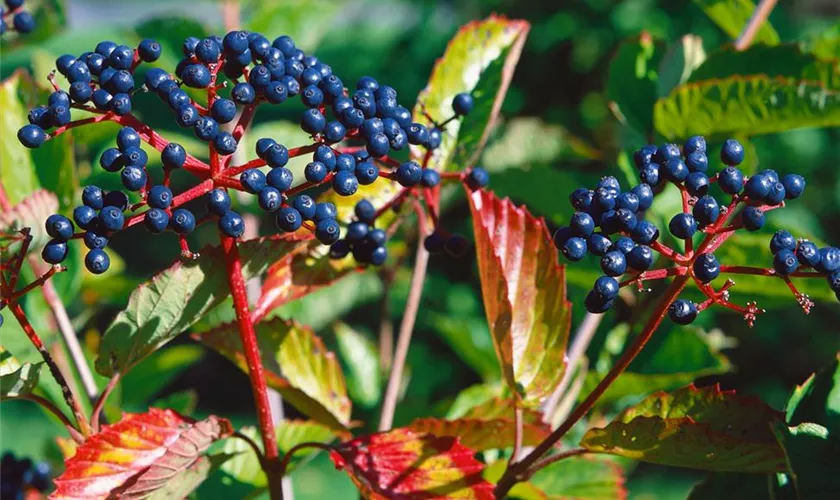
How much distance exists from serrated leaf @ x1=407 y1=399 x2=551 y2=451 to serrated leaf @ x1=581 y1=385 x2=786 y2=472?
0.51ft

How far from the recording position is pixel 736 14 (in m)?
1.71

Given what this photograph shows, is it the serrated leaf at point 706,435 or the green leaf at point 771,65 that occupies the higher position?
the green leaf at point 771,65

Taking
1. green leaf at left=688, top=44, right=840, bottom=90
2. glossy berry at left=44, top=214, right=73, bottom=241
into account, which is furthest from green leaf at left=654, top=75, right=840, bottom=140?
glossy berry at left=44, top=214, right=73, bottom=241

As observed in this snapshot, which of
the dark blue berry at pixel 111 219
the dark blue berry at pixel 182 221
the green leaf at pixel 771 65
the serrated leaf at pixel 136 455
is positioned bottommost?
the serrated leaf at pixel 136 455

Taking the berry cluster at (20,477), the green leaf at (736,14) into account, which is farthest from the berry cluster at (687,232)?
the berry cluster at (20,477)

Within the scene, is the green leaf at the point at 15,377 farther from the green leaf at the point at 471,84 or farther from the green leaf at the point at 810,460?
the green leaf at the point at 810,460

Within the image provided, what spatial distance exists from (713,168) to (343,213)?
0.59 meters

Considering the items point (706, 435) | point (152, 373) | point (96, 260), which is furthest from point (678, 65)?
point (152, 373)

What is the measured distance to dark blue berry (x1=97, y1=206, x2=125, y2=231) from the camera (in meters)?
0.88

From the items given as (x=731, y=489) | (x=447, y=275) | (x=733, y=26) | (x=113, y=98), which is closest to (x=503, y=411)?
(x=731, y=489)

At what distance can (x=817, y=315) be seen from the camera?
162 inches

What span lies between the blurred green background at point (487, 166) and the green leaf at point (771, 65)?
0.69ft

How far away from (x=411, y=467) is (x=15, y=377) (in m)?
0.44

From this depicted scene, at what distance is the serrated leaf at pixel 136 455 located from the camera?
96 cm
